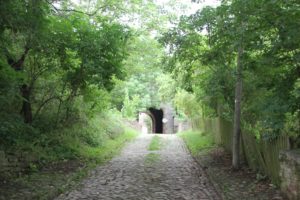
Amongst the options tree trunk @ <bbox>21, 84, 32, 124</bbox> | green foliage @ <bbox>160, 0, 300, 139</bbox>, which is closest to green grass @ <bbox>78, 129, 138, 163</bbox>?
tree trunk @ <bbox>21, 84, 32, 124</bbox>

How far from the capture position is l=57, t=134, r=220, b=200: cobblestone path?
857cm

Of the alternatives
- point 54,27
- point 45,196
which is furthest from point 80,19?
point 45,196

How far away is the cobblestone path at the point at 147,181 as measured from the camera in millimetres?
8570

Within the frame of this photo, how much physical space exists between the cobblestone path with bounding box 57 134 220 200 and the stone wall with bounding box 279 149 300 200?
1.47 meters

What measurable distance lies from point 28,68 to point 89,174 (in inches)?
193

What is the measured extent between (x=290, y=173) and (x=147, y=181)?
398 cm

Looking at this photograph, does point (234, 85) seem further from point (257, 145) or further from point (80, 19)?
point (80, 19)

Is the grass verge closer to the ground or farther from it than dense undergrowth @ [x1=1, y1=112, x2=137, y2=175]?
closer to the ground

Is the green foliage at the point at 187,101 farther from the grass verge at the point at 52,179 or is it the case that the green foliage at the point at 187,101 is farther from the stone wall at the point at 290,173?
the stone wall at the point at 290,173

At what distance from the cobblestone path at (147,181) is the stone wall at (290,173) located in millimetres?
1469

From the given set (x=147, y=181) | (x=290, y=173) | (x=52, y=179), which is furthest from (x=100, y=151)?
(x=290, y=173)

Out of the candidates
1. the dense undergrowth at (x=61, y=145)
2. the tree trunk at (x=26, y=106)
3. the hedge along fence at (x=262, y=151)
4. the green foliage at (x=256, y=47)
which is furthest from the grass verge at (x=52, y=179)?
the hedge along fence at (x=262, y=151)

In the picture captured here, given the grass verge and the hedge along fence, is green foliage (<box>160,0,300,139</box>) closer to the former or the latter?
the hedge along fence

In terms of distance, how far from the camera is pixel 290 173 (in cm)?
748
